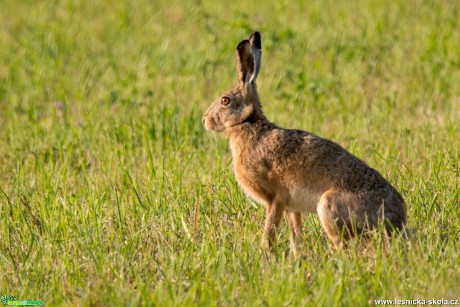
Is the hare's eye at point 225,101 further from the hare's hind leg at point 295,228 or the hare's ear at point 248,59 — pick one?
the hare's hind leg at point 295,228

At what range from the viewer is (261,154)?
5.80m

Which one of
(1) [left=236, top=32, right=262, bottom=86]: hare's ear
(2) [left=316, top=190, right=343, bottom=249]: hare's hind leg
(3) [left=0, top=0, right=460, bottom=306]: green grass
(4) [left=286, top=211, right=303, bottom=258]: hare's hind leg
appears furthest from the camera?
(1) [left=236, top=32, right=262, bottom=86]: hare's ear

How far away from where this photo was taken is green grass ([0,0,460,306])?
193 inches

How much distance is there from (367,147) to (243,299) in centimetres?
321

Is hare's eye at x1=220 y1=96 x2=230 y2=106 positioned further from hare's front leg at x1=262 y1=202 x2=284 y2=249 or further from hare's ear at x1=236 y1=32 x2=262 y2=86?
hare's front leg at x1=262 y1=202 x2=284 y2=249

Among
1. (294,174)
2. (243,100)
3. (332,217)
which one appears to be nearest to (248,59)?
(243,100)

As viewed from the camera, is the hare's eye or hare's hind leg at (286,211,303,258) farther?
the hare's eye

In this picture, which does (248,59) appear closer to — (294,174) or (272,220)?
(294,174)

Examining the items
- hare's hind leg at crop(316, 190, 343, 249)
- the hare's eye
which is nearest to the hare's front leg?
hare's hind leg at crop(316, 190, 343, 249)

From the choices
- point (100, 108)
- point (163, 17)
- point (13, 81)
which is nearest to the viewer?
point (100, 108)

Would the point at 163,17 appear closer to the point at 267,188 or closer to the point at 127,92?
the point at 127,92

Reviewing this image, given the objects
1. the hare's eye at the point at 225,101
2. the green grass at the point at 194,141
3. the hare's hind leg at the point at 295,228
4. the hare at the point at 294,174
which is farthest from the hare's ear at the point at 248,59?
the hare's hind leg at the point at 295,228

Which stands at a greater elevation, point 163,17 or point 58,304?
point 163,17

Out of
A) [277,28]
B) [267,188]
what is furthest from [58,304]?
[277,28]
